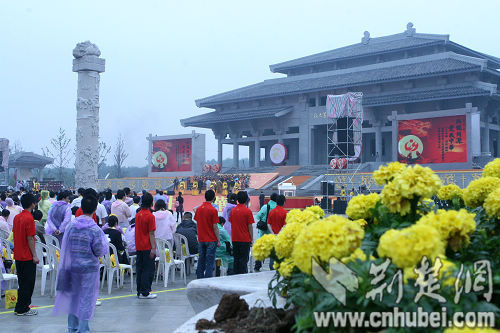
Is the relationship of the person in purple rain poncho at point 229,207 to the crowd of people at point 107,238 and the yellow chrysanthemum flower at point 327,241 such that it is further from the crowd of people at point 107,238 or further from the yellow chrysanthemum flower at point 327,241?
the yellow chrysanthemum flower at point 327,241

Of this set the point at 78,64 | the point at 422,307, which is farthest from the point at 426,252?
the point at 78,64

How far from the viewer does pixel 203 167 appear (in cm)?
3872

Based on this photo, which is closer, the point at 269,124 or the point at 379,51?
the point at 379,51

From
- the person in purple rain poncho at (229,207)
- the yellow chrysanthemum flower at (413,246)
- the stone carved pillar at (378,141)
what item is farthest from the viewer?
the stone carved pillar at (378,141)

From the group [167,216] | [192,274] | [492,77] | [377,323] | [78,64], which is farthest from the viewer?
[492,77]

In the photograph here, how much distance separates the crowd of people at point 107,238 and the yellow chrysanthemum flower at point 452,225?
3464 mm

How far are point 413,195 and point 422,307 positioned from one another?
2.37ft

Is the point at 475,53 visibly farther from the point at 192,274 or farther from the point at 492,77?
the point at 192,274

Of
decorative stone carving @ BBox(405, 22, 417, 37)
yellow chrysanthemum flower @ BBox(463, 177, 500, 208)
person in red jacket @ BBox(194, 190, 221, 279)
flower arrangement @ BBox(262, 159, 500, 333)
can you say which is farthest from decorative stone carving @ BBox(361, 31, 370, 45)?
flower arrangement @ BBox(262, 159, 500, 333)

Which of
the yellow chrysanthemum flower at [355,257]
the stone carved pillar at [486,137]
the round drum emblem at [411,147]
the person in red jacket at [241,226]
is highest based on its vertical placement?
the stone carved pillar at [486,137]

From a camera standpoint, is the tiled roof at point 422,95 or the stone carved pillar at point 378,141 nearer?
the tiled roof at point 422,95

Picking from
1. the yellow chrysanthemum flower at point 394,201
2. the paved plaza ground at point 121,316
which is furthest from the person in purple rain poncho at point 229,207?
the yellow chrysanthemum flower at point 394,201

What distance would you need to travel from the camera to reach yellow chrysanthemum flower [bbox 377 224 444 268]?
2064 mm

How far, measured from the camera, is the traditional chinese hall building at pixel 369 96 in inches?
1195
